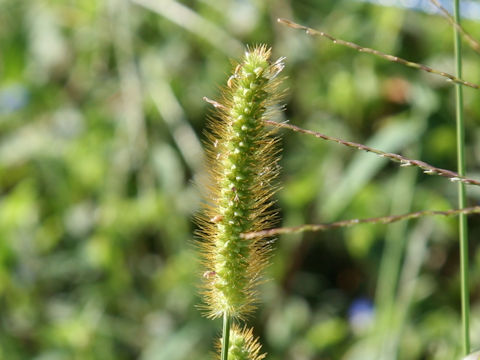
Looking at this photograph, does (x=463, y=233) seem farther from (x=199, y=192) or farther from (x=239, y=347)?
(x=199, y=192)

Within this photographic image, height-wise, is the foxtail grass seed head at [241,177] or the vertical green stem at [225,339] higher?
the foxtail grass seed head at [241,177]

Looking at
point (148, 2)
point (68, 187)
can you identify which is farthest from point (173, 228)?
point (148, 2)

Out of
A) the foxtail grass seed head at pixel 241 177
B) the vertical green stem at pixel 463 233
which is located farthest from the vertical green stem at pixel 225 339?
the vertical green stem at pixel 463 233

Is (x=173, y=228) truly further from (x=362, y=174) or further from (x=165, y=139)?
(x=362, y=174)

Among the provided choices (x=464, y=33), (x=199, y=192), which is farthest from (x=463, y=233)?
(x=199, y=192)

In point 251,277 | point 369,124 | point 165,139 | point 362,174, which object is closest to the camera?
point 251,277

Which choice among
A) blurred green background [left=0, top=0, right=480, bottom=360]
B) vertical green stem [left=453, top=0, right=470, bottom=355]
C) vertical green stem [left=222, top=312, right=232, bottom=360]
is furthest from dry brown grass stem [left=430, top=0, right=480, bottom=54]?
blurred green background [left=0, top=0, right=480, bottom=360]

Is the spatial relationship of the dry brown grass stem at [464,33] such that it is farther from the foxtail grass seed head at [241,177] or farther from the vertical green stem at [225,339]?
the vertical green stem at [225,339]

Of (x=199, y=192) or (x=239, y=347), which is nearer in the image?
(x=239, y=347)
